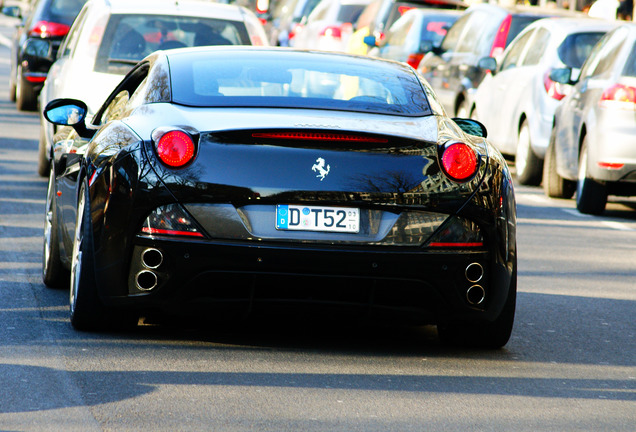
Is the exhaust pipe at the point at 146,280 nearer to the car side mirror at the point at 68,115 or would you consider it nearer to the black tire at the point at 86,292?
the black tire at the point at 86,292

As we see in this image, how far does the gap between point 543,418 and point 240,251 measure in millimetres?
1388

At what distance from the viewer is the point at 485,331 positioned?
252 inches

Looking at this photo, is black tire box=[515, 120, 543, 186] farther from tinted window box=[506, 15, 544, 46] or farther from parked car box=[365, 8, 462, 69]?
parked car box=[365, 8, 462, 69]

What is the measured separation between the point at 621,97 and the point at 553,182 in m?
1.99

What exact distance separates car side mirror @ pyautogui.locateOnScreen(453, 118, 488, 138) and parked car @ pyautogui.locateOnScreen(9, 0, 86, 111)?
1063cm

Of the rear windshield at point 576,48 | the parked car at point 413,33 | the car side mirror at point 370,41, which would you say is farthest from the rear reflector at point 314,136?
the car side mirror at point 370,41

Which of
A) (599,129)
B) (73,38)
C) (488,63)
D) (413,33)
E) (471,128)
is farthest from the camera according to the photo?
(413,33)

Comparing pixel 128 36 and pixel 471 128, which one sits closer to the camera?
pixel 471 128

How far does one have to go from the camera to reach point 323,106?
252 inches

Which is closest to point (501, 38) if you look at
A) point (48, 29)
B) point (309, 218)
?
point (48, 29)

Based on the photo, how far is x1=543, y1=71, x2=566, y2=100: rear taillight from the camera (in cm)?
1475

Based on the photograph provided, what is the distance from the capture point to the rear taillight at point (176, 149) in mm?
5859

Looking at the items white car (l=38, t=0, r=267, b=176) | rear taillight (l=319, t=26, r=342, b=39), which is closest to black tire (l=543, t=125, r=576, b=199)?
white car (l=38, t=0, r=267, b=176)

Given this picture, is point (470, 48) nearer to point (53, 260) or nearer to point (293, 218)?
point (53, 260)
